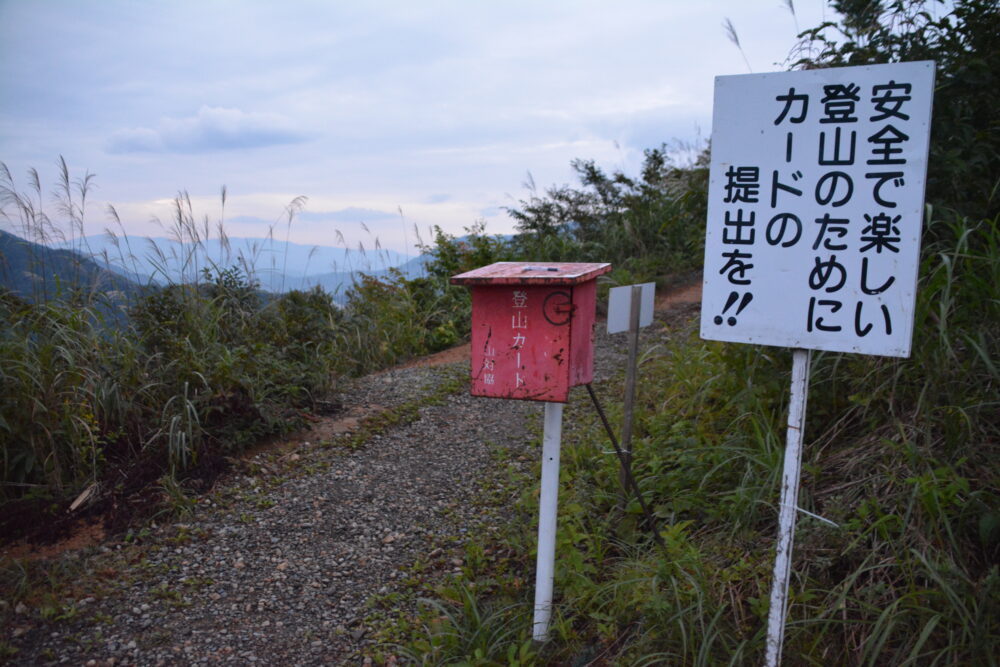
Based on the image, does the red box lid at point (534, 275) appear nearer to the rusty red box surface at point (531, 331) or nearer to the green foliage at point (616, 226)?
the rusty red box surface at point (531, 331)

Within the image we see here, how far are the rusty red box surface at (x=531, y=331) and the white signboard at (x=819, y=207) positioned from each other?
550 mm

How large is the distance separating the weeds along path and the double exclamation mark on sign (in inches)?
73.9

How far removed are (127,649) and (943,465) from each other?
3.32m

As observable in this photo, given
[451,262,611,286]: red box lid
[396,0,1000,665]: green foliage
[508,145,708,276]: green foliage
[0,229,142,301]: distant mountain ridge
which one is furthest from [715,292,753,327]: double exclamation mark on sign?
[508,145,708,276]: green foliage

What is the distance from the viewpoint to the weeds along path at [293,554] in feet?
8.81

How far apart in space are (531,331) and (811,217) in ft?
3.46

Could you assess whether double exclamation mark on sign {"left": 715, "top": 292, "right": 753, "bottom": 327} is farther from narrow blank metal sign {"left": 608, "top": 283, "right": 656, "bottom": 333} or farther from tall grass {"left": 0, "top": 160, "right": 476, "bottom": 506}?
tall grass {"left": 0, "top": 160, "right": 476, "bottom": 506}

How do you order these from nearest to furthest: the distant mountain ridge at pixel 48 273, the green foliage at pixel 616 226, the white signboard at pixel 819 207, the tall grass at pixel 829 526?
the white signboard at pixel 819 207, the tall grass at pixel 829 526, the distant mountain ridge at pixel 48 273, the green foliage at pixel 616 226

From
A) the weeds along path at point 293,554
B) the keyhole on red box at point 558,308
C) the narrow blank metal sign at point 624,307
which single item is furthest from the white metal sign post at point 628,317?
the weeds along path at point 293,554

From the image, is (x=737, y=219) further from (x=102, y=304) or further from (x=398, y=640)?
(x=102, y=304)

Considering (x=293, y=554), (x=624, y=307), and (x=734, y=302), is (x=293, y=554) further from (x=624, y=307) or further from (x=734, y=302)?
(x=734, y=302)

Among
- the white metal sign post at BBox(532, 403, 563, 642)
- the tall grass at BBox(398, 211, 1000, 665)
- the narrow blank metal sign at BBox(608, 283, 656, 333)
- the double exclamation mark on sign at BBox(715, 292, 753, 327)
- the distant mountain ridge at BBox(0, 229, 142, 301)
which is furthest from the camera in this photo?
the distant mountain ridge at BBox(0, 229, 142, 301)

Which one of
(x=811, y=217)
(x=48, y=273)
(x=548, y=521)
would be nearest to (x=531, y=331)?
(x=548, y=521)

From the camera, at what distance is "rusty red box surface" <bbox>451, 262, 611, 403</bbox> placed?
96.7 inches
